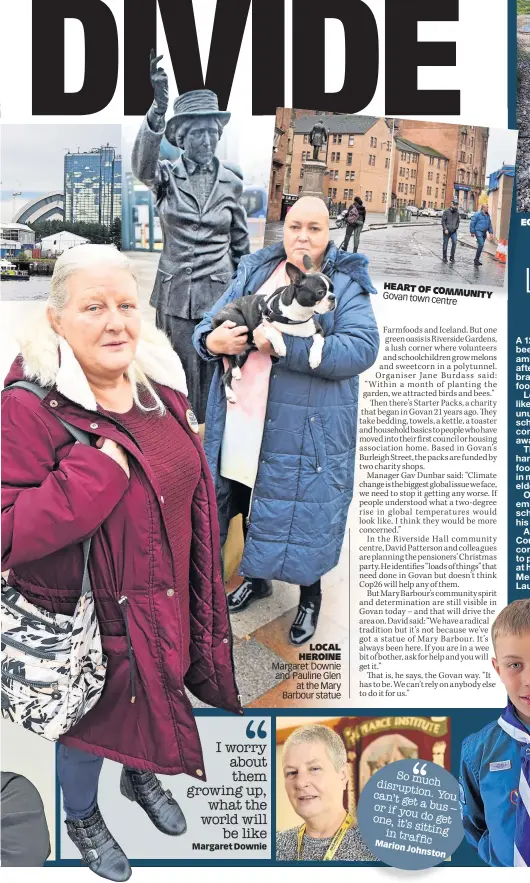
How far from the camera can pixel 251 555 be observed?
300 centimetres

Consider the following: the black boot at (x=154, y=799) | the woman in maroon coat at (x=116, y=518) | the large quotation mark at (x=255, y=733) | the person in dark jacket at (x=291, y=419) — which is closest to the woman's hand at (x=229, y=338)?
the person in dark jacket at (x=291, y=419)

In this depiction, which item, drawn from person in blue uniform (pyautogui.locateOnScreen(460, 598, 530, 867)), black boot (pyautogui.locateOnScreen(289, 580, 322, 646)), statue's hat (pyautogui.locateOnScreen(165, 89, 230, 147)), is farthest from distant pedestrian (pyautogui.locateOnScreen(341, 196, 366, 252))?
person in blue uniform (pyautogui.locateOnScreen(460, 598, 530, 867))

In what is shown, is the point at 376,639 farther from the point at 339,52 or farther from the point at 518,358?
the point at 339,52

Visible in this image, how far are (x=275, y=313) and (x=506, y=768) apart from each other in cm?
177

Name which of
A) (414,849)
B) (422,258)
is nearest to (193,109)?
(422,258)

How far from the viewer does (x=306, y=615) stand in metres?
3.09

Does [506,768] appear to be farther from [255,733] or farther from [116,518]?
[116,518]

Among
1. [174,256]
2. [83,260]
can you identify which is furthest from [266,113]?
[83,260]

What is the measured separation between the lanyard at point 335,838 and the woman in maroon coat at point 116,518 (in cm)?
48

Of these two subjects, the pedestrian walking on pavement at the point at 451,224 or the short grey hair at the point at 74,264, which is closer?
the short grey hair at the point at 74,264

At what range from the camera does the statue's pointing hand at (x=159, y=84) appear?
3.01 meters

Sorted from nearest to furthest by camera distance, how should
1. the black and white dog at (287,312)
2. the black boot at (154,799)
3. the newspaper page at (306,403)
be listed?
the black and white dog at (287,312) → the newspaper page at (306,403) → the black boot at (154,799)

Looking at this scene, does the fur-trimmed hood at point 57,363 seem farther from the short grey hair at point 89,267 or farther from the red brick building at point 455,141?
the red brick building at point 455,141

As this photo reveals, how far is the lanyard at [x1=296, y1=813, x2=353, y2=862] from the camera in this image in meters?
3.10
